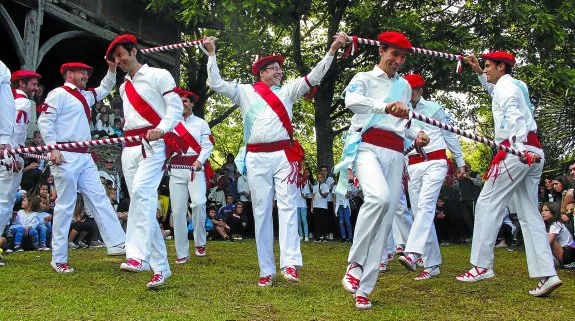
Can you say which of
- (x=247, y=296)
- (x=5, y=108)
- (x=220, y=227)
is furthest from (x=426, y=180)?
(x=220, y=227)

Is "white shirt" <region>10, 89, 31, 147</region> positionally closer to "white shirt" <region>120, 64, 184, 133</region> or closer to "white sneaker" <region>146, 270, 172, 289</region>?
"white shirt" <region>120, 64, 184, 133</region>

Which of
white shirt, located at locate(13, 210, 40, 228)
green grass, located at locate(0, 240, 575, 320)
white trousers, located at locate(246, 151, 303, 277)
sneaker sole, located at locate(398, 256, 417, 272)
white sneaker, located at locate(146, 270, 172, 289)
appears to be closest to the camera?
green grass, located at locate(0, 240, 575, 320)

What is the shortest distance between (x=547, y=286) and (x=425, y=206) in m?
2.04

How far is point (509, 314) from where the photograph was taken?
5500 mm

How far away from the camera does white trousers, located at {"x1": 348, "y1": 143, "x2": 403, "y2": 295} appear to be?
5645mm

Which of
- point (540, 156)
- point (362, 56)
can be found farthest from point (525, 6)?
point (540, 156)

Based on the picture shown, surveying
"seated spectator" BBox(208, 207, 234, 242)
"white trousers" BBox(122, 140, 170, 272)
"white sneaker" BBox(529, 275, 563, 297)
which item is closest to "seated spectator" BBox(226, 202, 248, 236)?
"seated spectator" BBox(208, 207, 234, 242)

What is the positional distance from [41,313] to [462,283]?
13.7ft

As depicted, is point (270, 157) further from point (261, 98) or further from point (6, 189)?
point (6, 189)

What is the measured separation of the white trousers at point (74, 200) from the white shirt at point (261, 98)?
6.26ft

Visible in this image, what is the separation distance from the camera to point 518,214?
6891mm

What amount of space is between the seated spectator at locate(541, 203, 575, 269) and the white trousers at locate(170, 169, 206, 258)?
4770 mm

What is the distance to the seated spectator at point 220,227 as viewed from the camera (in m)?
15.0

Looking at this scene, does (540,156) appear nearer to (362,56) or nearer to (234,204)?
(234,204)
